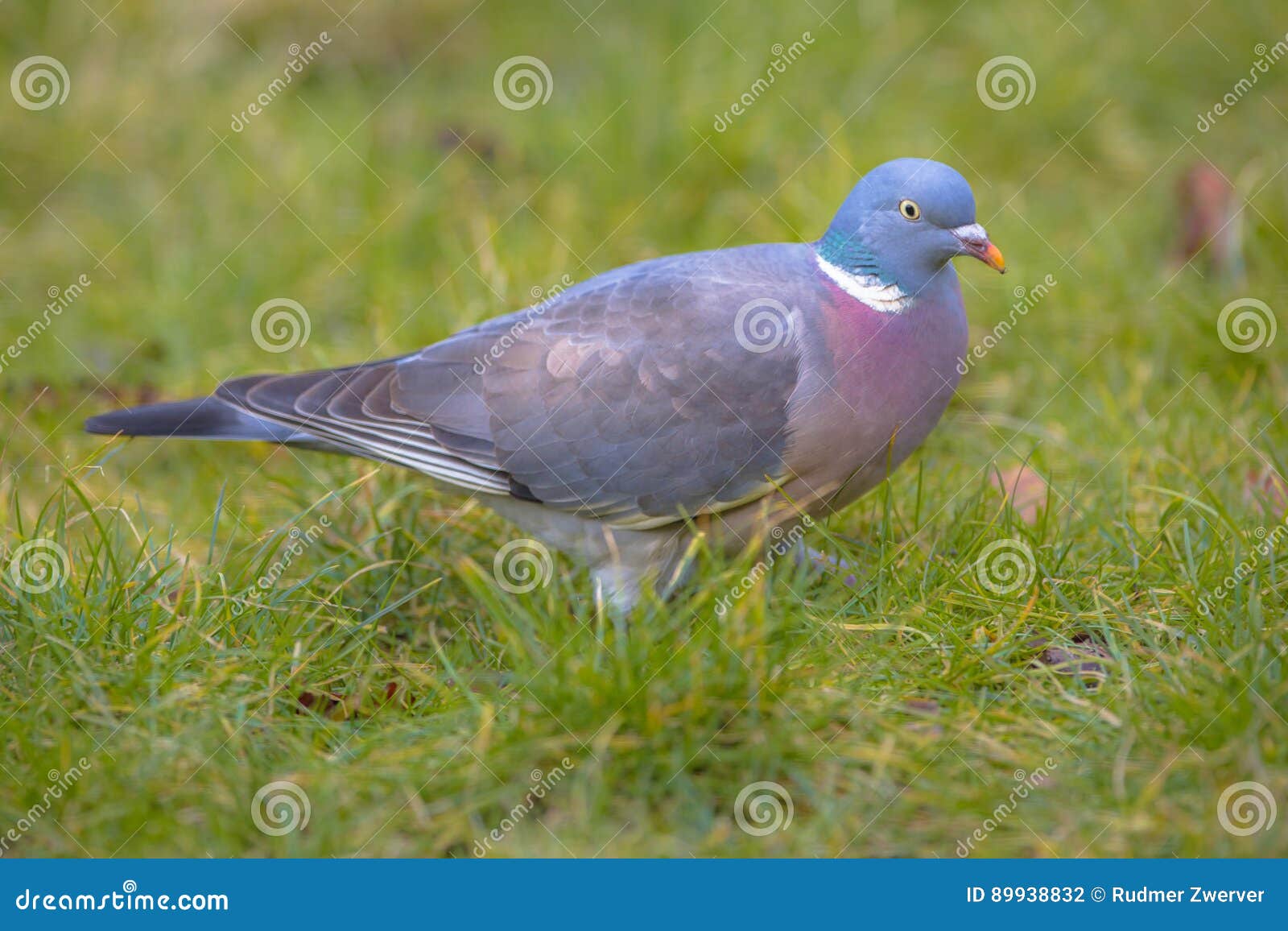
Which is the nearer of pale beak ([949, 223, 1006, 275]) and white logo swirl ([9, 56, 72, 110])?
pale beak ([949, 223, 1006, 275])

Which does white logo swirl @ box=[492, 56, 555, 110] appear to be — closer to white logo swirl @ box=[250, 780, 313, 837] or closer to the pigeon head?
the pigeon head

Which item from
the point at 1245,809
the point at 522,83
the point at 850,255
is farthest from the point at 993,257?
the point at 522,83

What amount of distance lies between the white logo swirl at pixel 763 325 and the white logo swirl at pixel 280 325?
2.54 metres

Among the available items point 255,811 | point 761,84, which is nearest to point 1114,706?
point 255,811

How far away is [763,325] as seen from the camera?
386 cm

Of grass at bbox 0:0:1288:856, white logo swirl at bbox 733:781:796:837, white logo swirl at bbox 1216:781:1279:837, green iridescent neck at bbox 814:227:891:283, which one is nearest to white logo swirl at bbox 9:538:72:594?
grass at bbox 0:0:1288:856

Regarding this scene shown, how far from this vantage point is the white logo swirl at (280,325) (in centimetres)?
573

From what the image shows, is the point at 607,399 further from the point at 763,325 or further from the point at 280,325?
→ the point at 280,325

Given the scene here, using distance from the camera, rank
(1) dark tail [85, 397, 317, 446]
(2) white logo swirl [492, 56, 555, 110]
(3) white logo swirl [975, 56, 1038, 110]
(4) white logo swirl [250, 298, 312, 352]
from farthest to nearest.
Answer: (2) white logo swirl [492, 56, 555, 110] < (3) white logo swirl [975, 56, 1038, 110] < (4) white logo swirl [250, 298, 312, 352] < (1) dark tail [85, 397, 317, 446]

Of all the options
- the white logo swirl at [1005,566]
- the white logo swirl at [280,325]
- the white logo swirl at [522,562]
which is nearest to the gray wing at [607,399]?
the white logo swirl at [522,562]

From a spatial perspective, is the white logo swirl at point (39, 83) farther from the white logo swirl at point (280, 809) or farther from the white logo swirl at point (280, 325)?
the white logo swirl at point (280, 809)

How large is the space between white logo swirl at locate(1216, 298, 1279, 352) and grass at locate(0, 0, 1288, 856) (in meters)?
0.06

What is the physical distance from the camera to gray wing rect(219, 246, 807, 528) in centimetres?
385

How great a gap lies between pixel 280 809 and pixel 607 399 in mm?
1533
